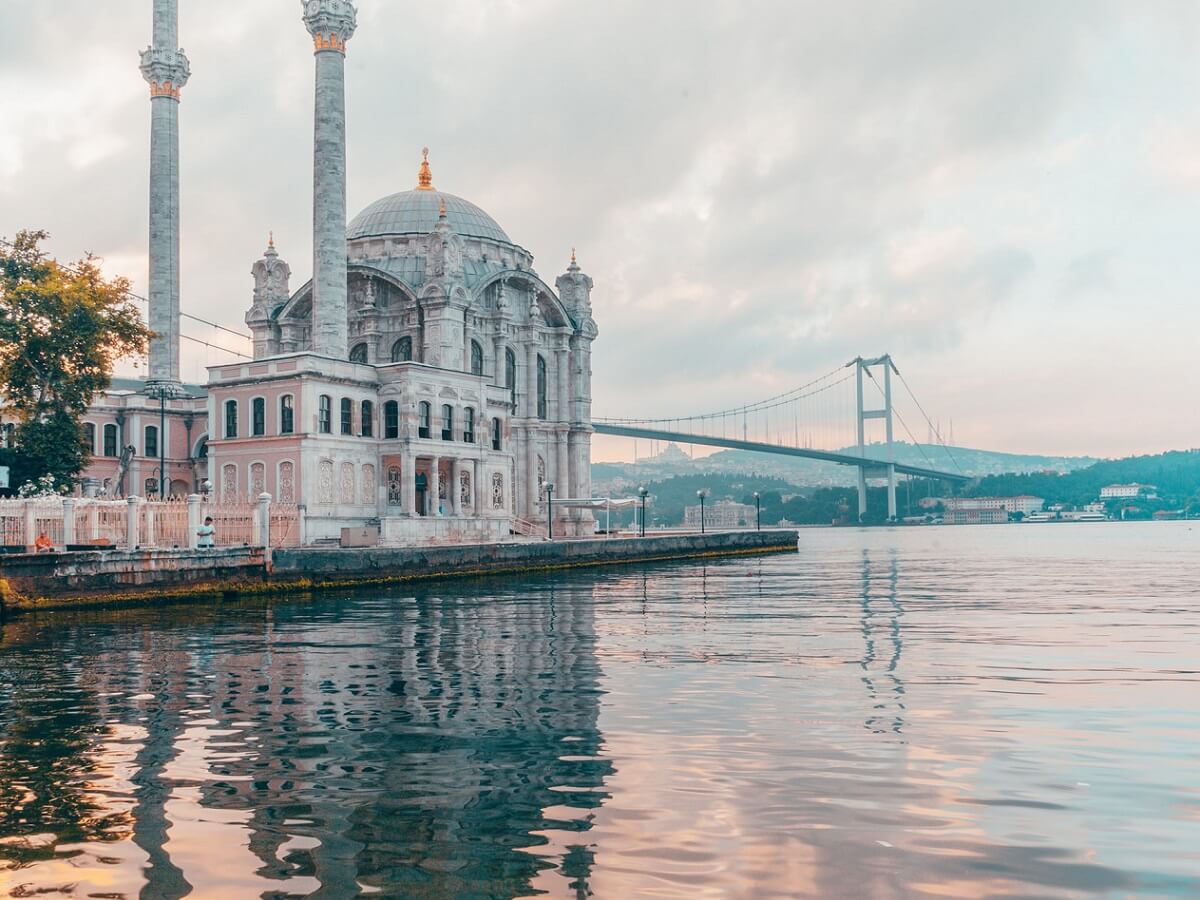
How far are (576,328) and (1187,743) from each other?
171ft

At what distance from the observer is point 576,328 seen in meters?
59.4

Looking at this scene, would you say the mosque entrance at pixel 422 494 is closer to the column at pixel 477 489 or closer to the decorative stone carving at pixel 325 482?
the column at pixel 477 489

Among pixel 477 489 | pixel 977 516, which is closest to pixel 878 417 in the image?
pixel 977 516

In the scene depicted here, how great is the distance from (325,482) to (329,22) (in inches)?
632

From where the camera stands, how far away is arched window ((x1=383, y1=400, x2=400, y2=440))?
40.9 m

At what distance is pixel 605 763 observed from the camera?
786 cm

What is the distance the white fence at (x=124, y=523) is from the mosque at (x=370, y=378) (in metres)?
6.96

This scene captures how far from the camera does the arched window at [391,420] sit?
1609 inches

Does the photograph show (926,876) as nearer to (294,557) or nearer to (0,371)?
(294,557)

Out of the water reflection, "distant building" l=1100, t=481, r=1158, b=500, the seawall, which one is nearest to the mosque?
the seawall

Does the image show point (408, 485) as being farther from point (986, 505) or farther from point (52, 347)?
point (986, 505)

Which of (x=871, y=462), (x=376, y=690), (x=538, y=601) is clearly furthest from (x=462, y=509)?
(x=871, y=462)

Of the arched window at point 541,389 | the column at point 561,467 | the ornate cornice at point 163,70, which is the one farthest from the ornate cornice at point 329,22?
the column at point 561,467

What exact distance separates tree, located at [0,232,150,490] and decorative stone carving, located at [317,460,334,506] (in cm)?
741
